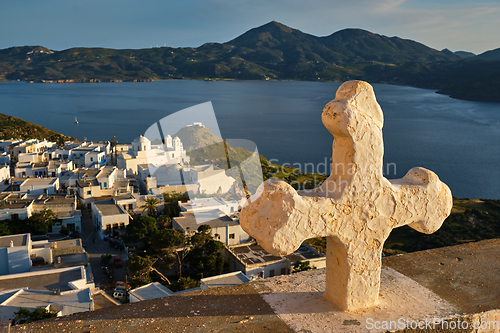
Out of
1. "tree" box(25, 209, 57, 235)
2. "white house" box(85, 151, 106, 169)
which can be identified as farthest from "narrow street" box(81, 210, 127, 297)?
"white house" box(85, 151, 106, 169)

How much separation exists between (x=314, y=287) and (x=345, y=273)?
2.86ft

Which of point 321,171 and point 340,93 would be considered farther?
point 321,171

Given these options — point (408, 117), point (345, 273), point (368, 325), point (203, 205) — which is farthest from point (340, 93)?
point (408, 117)

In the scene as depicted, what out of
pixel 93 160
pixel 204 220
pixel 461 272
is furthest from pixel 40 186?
pixel 461 272

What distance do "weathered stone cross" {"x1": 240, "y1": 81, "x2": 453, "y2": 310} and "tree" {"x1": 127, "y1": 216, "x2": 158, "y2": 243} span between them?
24.8 metres

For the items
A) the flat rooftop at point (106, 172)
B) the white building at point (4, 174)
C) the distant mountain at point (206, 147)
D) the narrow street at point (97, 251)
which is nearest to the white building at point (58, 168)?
the white building at point (4, 174)

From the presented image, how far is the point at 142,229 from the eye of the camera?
92.1 ft

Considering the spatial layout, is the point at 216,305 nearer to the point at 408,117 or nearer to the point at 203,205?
the point at 203,205

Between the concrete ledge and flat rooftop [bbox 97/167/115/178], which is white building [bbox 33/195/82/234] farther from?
the concrete ledge

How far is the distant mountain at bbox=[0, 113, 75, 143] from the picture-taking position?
7412cm

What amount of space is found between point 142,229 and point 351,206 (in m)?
25.6

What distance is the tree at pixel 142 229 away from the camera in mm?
27875

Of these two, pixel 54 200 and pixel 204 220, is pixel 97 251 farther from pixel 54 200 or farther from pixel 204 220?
pixel 54 200

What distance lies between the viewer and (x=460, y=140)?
84.6 meters
